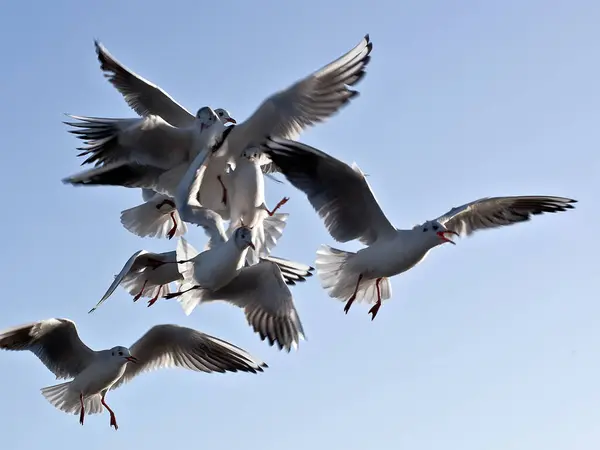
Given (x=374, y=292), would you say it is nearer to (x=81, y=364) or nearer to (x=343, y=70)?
(x=343, y=70)

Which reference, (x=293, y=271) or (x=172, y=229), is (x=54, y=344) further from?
(x=293, y=271)

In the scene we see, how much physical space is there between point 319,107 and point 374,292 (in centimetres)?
171

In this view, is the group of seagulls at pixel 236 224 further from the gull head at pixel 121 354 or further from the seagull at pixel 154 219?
the seagull at pixel 154 219

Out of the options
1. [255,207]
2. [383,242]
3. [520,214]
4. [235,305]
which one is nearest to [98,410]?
[235,305]

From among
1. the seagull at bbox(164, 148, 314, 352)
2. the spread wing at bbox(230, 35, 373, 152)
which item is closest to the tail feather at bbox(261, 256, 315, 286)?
the seagull at bbox(164, 148, 314, 352)

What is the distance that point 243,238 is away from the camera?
34.4ft

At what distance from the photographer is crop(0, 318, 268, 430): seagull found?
11.9 metres

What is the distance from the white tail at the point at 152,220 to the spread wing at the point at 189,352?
1.22 meters

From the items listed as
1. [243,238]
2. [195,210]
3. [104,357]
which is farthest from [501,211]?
[104,357]

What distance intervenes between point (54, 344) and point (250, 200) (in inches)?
89.5

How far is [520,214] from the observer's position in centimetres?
1172

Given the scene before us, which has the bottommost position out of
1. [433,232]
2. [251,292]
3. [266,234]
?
[433,232]

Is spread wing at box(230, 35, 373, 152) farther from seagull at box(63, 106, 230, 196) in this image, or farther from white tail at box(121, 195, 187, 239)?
white tail at box(121, 195, 187, 239)

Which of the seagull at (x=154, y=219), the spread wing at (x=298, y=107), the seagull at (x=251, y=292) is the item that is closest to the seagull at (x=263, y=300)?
the seagull at (x=251, y=292)
